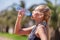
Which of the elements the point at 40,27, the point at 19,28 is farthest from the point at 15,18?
the point at 40,27

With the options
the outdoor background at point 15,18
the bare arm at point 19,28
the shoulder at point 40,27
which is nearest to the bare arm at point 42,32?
the shoulder at point 40,27

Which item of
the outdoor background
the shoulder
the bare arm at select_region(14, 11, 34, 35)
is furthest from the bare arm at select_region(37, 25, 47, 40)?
the outdoor background

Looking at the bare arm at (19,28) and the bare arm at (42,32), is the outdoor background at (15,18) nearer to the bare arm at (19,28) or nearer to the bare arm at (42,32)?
the bare arm at (19,28)

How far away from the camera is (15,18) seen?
2.50 meters

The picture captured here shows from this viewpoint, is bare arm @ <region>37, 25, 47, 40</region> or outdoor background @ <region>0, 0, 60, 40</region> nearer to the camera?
bare arm @ <region>37, 25, 47, 40</region>

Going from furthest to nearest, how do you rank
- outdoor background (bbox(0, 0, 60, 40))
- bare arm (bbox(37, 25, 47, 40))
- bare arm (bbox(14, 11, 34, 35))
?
outdoor background (bbox(0, 0, 60, 40)), bare arm (bbox(14, 11, 34, 35)), bare arm (bbox(37, 25, 47, 40))

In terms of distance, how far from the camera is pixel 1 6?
2510mm

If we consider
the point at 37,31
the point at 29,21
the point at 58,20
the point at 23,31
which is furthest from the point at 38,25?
the point at 58,20

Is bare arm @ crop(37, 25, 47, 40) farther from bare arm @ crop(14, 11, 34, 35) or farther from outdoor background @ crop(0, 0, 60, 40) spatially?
outdoor background @ crop(0, 0, 60, 40)

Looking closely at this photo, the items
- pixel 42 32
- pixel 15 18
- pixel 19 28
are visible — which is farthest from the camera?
pixel 15 18

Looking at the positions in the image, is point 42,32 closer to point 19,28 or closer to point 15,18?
point 19,28

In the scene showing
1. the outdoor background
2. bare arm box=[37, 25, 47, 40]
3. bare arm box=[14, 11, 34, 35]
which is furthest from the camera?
the outdoor background

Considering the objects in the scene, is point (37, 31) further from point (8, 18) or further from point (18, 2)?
point (8, 18)

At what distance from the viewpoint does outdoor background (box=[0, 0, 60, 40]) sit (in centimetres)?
244
